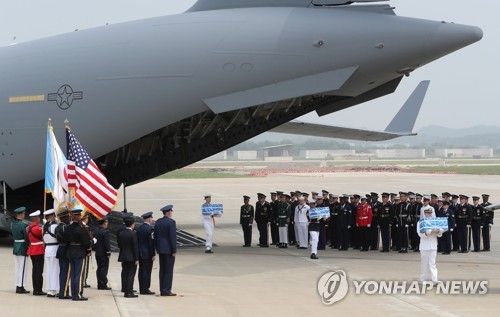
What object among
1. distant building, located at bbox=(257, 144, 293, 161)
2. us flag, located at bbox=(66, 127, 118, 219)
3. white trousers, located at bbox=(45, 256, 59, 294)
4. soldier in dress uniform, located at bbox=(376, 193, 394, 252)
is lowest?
white trousers, located at bbox=(45, 256, 59, 294)

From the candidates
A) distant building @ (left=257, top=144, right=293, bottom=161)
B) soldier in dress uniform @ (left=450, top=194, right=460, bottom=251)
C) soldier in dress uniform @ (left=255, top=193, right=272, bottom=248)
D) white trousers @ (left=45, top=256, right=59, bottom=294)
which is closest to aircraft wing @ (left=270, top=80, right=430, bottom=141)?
soldier in dress uniform @ (left=255, top=193, right=272, bottom=248)

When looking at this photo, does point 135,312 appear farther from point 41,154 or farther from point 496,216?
point 496,216

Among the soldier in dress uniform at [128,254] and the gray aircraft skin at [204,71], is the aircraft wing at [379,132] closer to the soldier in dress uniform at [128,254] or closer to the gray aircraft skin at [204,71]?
the gray aircraft skin at [204,71]

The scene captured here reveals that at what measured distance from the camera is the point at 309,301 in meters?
11.1

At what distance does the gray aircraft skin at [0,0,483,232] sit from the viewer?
16250 millimetres

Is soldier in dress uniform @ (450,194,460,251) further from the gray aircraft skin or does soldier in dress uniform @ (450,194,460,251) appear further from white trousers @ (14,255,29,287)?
white trousers @ (14,255,29,287)

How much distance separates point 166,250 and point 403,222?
24.7 ft

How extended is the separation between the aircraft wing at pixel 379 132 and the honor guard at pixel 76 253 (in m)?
11.3

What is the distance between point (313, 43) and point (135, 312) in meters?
8.07

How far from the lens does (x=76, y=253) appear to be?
36.3ft

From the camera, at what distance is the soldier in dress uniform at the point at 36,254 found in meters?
11.6

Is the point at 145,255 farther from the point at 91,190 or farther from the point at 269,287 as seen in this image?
the point at 269,287

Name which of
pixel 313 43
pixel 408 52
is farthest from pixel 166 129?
pixel 408 52

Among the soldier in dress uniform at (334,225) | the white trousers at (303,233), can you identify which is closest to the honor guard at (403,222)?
the soldier in dress uniform at (334,225)
